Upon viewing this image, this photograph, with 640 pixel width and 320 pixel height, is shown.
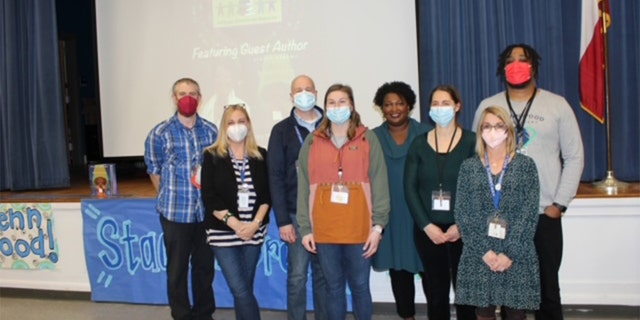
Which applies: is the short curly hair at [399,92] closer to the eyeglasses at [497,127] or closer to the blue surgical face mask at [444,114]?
the blue surgical face mask at [444,114]

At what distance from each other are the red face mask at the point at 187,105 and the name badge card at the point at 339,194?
1.01m

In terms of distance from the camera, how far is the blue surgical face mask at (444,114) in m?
2.53

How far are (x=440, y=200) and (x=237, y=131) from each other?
3.48 ft

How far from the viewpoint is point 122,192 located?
4.44 m

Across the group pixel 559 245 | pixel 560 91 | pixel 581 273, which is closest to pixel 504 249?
pixel 559 245

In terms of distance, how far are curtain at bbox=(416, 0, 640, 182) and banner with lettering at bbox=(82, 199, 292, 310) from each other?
2.10 meters

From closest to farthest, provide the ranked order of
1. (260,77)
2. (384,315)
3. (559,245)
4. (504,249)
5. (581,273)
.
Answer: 1. (504,249)
2. (559,245)
3. (581,273)
4. (384,315)
5. (260,77)

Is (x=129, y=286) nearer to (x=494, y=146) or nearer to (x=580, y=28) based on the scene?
(x=494, y=146)

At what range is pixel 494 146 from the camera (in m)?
2.35

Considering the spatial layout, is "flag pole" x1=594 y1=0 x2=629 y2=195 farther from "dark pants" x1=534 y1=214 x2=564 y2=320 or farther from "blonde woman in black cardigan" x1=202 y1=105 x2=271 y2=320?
"blonde woman in black cardigan" x1=202 y1=105 x2=271 y2=320

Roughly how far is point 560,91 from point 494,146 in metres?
1.97

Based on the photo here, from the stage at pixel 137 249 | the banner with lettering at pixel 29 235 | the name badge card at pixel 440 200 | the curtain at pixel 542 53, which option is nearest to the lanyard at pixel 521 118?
the name badge card at pixel 440 200

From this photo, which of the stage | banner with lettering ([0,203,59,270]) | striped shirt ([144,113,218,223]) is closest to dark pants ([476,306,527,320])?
the stage

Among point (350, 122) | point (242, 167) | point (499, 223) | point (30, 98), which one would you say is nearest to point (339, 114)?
point (350, 122)
